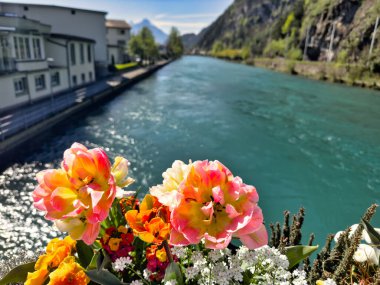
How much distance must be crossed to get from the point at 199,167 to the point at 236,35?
153409 millimetres

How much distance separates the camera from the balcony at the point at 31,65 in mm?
20431

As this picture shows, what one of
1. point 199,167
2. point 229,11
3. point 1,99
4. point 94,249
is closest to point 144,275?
point 94,249

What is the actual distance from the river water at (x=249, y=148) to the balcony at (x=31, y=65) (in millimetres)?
4737

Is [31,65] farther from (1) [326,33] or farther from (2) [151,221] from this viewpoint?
(1) [326,33]

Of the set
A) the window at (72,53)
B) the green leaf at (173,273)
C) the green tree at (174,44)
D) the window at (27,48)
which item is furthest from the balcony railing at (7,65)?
the green tree at (174,44)

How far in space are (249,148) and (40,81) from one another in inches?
643

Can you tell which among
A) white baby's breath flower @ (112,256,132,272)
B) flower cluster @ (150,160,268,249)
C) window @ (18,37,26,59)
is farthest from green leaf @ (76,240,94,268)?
window @ (18,37,26,59)

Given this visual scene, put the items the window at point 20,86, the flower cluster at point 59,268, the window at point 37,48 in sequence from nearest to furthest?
1. the flower cluster at point 59,268
2. the window at point 20,86
3. the window at point 37,48

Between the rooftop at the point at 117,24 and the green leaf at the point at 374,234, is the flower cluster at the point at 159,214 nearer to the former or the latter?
the green leaf at the point at 374,234

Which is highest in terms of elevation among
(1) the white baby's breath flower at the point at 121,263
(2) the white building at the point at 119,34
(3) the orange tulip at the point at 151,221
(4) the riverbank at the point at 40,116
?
(2) the white building at the point at 119,34

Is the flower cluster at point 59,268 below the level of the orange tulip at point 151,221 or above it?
below

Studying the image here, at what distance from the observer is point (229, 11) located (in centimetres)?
19300

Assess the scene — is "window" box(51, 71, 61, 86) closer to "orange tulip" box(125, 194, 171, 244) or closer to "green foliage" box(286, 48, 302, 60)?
"orange tulip" box(125, 194, 171, 244)

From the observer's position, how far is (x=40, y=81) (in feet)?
76.4
